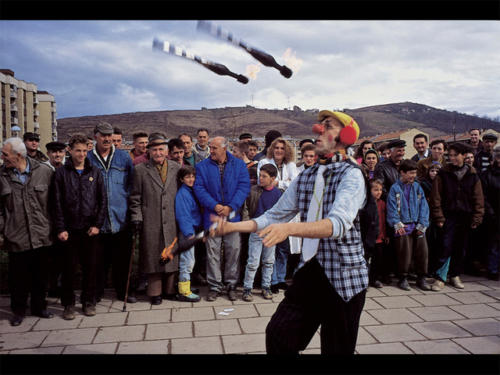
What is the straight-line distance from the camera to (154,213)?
5.44 meters

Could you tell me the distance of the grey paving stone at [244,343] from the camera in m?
3.86

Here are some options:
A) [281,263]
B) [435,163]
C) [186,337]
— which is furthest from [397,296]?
[186,337]

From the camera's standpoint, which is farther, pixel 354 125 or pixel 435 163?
pixel 435 163

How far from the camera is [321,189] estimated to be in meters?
2.60

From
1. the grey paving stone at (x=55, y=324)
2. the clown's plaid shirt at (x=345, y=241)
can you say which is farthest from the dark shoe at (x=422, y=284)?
the grey paving stone at (x=55, y=324)

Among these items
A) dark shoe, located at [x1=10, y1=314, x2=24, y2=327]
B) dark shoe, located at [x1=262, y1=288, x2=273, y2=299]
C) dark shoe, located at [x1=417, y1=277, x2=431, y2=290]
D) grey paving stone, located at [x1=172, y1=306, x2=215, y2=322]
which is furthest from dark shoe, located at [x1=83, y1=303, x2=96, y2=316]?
dark shoe, located at [x1=417, y1=277, x2=431, y2=290]

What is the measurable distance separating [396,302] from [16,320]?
4.77 metres

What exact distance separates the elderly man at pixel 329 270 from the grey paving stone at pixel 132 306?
306 centimetres

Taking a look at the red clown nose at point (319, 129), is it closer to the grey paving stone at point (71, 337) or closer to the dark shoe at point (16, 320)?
the grey paving stone at point (71, 337)

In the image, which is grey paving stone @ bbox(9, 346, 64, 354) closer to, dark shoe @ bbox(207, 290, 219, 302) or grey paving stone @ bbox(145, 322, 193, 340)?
grey paving stone @ bbox(145, 322, 193, 340)

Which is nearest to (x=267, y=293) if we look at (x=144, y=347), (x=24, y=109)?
(x=144, y=347)
